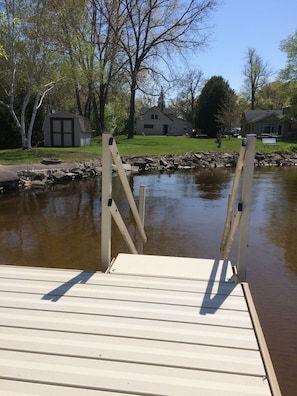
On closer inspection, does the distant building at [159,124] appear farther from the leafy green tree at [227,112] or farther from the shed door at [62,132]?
the shed door at [62,132]

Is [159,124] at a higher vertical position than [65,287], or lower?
higher

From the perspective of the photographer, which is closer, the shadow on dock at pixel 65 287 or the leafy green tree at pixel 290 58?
the shadow on dock at pixel 65 287

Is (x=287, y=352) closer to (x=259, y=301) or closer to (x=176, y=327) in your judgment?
(x=259, y=301)

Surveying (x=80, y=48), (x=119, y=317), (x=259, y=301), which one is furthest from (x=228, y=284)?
(x=80, y=48)

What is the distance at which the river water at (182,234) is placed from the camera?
178 inches

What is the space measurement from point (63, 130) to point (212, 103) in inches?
1134

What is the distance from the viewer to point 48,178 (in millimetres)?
14258

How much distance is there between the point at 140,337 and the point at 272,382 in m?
0.85

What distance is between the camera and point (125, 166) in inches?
708

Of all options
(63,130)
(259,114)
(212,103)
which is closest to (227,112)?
(212,103)

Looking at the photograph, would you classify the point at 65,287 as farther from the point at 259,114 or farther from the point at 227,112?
the point at 259,114

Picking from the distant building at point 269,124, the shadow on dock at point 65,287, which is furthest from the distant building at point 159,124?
the shadow on dock at point 65,287

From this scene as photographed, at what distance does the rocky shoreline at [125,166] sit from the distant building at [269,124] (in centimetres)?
1921

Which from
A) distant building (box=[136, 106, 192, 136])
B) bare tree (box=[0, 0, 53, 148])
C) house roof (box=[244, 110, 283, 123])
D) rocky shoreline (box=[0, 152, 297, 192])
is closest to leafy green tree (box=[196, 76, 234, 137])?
house roof (box=[244, 110, 283, 123])
